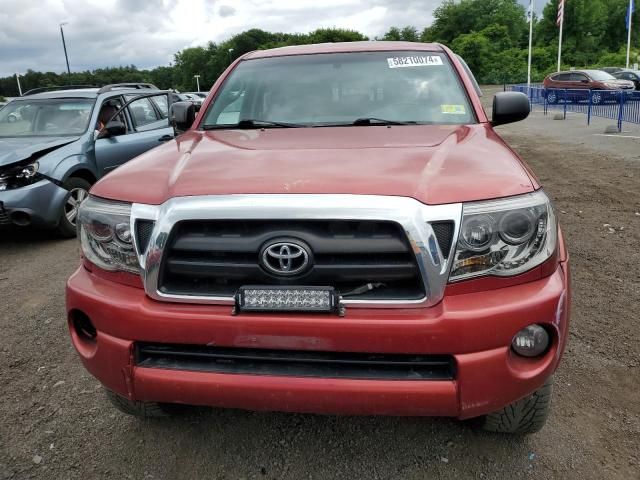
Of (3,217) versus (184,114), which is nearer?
(184,114)

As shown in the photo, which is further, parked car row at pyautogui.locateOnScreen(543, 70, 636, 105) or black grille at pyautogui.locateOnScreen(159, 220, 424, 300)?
parked car row at pyautogui.locateOnScreen(543, 70, 636, 105)

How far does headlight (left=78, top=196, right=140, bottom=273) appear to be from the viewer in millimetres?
2076

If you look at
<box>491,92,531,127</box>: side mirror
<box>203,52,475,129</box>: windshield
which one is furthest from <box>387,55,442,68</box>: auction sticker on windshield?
<box>491,92,531,127</box>: side mirror

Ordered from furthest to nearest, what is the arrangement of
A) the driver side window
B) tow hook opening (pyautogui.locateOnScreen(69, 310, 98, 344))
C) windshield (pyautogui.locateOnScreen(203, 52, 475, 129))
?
the driver side window < windshield (pyautogui.locateOnScreen(203, 52, 475, 129)) < tow hook opening (pyautogui.locateOnScreen(69, 310, 98, 344))

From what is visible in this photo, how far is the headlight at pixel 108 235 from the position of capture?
2076mm

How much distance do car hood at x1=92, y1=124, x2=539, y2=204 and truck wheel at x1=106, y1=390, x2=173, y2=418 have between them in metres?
0.98

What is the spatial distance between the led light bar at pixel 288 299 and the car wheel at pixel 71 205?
4937 millimetres

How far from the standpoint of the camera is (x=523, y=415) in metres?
2.30

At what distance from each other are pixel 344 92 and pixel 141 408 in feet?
6.81

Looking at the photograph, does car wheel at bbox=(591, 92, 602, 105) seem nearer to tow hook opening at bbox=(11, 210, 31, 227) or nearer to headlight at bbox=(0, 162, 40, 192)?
headlight at bbox=(0, 162, 40, 192)

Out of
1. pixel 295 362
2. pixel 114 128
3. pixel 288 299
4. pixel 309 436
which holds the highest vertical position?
pixel 114 128

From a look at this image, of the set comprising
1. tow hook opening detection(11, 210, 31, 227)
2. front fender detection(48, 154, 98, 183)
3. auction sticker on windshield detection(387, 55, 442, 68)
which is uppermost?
auction sticker on windshield detection(387, 55, 442, 68)

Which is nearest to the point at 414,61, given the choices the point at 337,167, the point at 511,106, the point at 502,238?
the point at 511,106

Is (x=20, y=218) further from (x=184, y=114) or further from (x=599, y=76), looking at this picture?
(x=599, y=76)
